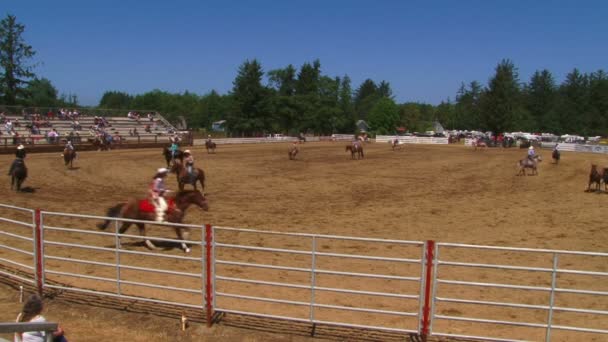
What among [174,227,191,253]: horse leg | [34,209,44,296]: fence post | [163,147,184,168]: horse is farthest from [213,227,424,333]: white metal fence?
[163,147,184,168]: horse

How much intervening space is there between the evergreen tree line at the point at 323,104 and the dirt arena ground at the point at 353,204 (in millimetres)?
43350

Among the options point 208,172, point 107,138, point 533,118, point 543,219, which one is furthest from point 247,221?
point 533,118

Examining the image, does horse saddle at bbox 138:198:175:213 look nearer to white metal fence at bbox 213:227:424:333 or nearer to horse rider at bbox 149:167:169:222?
horse rider at bbox 149:167:169:222

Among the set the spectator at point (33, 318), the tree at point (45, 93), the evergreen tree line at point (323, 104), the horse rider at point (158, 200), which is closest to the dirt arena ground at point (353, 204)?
the horse rider at point (158, 200)

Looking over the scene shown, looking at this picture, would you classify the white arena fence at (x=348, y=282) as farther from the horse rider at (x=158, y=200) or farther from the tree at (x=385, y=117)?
the tree at (x=385, y=117)

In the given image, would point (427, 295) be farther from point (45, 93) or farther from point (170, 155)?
point (45, 93)

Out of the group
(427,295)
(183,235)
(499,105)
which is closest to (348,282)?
(427,295)

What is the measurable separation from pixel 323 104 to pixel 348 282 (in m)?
84.9

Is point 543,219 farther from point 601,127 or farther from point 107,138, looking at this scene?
point 601,127

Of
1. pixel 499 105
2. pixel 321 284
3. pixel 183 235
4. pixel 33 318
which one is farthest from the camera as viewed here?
pixel 499 105

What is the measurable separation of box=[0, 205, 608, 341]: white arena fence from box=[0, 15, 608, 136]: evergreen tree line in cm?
5720

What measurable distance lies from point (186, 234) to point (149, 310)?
409 centimetres

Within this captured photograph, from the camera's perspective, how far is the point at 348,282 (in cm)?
863

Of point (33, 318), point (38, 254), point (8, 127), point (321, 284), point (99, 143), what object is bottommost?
point (321, 284)
